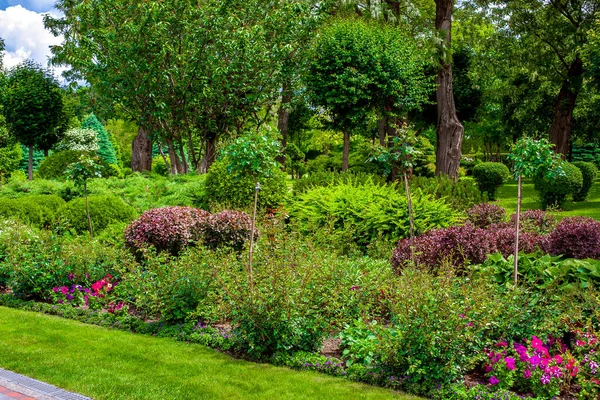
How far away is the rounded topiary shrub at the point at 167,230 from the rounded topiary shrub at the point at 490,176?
11.8 metres

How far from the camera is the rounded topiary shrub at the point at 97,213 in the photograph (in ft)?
36.9

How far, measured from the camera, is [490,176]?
19.0 m

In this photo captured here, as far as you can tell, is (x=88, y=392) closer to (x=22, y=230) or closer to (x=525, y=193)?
(x=22, y=230)

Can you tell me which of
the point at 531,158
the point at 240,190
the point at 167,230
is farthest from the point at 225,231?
the point at 531,158

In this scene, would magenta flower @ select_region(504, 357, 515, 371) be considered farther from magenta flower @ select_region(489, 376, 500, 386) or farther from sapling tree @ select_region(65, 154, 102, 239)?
sapling tree @ select_region(65, 154, 102, 239)

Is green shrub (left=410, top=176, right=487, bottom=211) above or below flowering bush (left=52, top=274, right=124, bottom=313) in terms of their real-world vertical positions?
above

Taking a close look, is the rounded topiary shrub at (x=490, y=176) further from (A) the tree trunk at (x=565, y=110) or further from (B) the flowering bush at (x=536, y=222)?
(B) the flowering bush at (x=536, y=222)

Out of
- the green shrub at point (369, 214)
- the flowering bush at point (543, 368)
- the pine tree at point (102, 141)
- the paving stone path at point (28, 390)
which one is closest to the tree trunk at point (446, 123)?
the green shrub at point (369, 214)

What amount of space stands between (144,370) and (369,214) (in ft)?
18.7

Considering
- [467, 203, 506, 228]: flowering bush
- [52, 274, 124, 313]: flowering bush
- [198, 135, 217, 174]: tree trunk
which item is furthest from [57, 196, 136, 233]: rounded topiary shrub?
[198, 135, 217, 174]: tree trunk

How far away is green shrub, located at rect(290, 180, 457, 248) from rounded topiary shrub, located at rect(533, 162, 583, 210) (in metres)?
5.59

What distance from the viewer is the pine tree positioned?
3484 centimetres

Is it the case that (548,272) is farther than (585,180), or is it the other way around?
(585,180)

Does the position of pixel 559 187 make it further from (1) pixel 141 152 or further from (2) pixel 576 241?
(1) pixel 141 152
